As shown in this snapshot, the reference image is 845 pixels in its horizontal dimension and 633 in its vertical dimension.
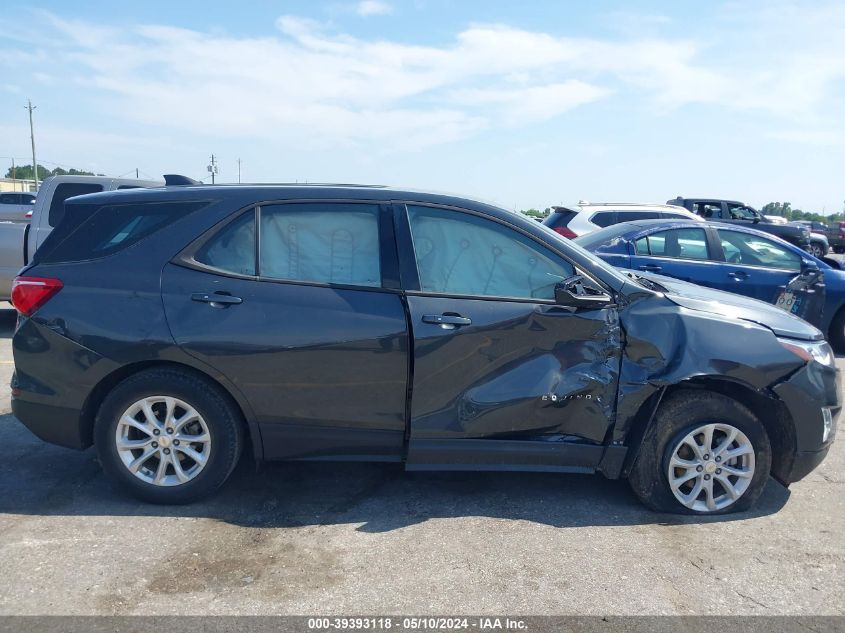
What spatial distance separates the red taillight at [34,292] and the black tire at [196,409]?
66 centimetres

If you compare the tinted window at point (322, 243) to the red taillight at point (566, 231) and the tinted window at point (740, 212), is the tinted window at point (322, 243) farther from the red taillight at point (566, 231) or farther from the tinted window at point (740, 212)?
the tinted window at point (740, 212)

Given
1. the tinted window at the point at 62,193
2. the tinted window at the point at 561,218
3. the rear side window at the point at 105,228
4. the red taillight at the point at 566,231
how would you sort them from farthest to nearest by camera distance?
the tinted window at the point at 561,218
the red taillight at the point at 566,231
the tinted window at the point at 62,193
the rear side window at the point at 105,228

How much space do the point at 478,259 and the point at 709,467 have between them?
71.6 inches

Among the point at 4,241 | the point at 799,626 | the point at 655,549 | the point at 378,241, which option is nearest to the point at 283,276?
the point at 378,241

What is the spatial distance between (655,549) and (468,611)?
1.22 m

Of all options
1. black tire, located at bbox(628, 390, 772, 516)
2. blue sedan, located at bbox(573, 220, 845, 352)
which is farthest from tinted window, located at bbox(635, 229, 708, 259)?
black tire, located at bbox(628, 390, 772, 516)

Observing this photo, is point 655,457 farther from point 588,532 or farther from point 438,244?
point 438,244

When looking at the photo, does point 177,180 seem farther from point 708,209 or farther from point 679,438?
point 708,209

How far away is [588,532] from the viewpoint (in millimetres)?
4176

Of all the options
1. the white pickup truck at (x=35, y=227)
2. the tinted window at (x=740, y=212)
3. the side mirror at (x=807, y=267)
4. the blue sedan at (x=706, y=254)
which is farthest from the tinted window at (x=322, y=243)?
the tinted window at (x=740, y=212)

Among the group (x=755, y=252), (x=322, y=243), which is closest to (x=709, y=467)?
(x=322, y=243)

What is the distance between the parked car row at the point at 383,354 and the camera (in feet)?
14.0

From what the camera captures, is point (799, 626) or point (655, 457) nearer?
point (799, 626)

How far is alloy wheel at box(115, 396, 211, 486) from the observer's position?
14.1ft
